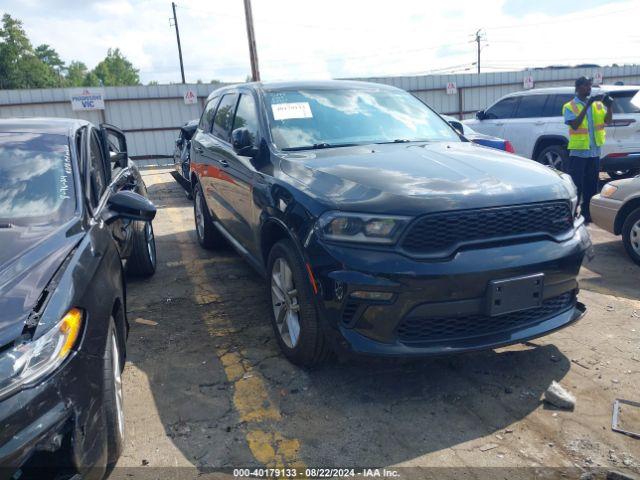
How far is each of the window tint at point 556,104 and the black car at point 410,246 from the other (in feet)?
21.1

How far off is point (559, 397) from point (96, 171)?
325cm

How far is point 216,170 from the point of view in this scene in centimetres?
505

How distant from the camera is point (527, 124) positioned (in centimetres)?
956

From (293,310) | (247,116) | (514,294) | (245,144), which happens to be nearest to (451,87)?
(247,116)

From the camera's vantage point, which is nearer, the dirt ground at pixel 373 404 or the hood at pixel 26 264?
the hood at pixel 26 264

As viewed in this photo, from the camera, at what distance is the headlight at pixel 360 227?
107 inches

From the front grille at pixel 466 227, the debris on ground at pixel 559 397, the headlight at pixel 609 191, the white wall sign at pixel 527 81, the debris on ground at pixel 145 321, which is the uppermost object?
the white wall sign at pixel 527 81

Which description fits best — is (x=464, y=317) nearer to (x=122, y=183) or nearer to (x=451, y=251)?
(x=451, y=251)

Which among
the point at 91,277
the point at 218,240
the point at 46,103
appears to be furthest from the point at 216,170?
the point at 46,103

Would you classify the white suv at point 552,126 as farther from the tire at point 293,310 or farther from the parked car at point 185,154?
the tire at point 293,310

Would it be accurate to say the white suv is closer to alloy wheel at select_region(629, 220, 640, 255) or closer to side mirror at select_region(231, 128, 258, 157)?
alloy wheel at select_region(629, 220, 640, 255)

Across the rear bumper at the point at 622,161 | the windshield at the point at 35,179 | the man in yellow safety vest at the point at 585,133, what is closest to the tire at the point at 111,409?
the windshield at the point at 35,179

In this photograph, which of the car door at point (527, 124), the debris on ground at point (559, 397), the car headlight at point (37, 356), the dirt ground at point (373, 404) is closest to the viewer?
the car headlight at point (37, 356)

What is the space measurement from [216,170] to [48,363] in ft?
11.0
